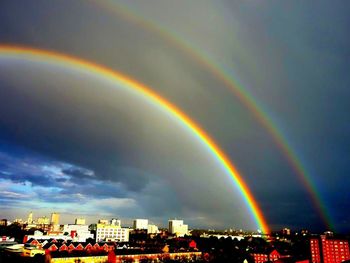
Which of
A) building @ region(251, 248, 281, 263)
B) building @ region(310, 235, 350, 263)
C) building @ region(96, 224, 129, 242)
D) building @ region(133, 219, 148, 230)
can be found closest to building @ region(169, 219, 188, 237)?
building @ region(133, 219, 148, 230)

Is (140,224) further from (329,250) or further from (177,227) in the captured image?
(329,250)

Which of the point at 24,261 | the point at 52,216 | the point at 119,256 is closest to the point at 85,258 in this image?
the point at 119,256

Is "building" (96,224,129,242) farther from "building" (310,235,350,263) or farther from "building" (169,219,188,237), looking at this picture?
"building" (310,235,350,263)

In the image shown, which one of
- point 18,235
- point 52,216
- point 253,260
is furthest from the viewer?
point 52,216

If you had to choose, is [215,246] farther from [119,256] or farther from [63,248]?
[63,248]

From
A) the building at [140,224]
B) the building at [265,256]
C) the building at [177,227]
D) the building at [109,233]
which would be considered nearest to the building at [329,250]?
the building at [265,256]

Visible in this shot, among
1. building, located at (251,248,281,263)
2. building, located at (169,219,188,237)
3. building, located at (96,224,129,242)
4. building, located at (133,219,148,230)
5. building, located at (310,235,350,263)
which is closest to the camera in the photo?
building, located at (310,235,350,263)

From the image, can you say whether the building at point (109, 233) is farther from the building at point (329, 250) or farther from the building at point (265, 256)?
the building at point (329, 250)

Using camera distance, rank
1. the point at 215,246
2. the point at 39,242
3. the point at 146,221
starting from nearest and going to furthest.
→ the point at 39,242 → the point at 215,246 → the point at 146,221

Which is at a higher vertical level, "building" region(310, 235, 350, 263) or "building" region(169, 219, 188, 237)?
"building" region(169, 219, 188, 237)
